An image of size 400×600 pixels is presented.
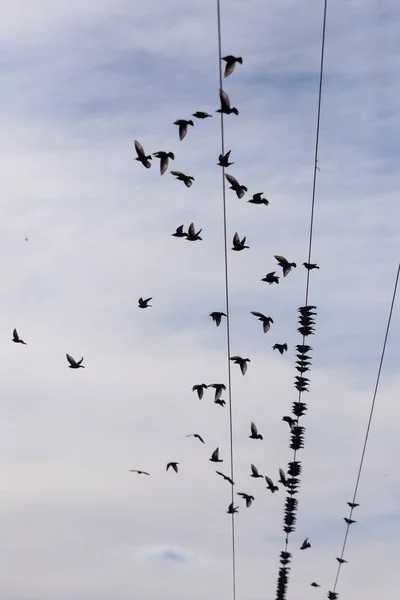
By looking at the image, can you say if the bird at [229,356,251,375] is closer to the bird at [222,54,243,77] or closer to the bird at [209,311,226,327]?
the bird at [209,311,226,327]

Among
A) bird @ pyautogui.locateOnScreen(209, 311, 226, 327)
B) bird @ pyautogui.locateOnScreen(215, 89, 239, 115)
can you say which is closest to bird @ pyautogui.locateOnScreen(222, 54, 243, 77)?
bird @ pyautogui.locateOnScreen(215, 89, 239, 115)

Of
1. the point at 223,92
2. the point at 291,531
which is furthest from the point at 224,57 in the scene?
the point at 291,531

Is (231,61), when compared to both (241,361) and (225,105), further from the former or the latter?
(241,361)

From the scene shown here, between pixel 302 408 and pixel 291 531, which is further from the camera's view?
pixel 291 531

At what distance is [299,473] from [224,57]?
24.6 metres

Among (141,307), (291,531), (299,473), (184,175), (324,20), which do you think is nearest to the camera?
(324,20)

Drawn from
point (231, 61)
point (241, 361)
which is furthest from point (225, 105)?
point (241, 361)

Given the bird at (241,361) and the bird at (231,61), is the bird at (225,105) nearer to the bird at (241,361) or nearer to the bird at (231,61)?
the bird at (231,61)

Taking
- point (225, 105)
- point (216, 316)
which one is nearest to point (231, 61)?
point (225, 105)

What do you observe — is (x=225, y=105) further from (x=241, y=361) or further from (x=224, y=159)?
(x=241, y=361)

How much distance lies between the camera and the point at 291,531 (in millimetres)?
77812

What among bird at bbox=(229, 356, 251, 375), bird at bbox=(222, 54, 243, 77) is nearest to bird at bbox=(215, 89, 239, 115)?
bird at bbox=(222, 54, 243, 77)

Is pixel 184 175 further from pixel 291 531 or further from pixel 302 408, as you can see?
pixel 291 531

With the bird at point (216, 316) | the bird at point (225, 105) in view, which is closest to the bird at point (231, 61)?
the bird at point (225, 105)
